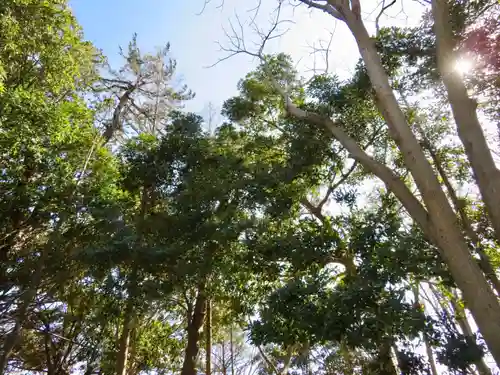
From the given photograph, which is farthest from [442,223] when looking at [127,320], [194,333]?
[194,333]

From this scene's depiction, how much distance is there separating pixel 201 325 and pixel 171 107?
6127 mm

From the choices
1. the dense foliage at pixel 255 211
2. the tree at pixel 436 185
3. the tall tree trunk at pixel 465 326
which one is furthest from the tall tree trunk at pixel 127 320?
the tall tree trunk at pixel 465 326

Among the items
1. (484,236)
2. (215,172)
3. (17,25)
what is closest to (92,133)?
(17,25)

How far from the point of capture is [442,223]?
3.29m

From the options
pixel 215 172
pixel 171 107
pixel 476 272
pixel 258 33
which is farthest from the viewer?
pixel 171 107

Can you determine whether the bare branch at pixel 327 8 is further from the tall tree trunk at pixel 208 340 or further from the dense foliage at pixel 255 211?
the tall tree trunk at pixel 208 340

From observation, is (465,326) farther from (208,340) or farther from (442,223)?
(442,223)

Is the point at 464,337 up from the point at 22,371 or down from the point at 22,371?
down

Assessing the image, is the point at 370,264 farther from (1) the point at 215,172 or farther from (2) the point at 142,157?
(2) the point at 142,157

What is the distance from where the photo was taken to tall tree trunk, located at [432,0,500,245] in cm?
322

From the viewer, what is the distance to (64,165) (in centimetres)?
655

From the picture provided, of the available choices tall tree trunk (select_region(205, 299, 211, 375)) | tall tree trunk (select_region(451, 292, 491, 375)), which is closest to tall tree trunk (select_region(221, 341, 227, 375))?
tall tree trunk (select_region(205, 299, 211, 375))

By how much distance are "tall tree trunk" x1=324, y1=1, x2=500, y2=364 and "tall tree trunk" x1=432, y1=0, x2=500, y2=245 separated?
33 centimetres

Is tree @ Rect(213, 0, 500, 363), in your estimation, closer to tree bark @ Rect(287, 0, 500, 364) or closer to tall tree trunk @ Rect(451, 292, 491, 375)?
tree bark @ Rect(287, 0, 500, 364)
